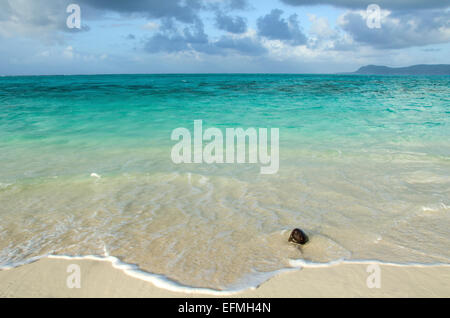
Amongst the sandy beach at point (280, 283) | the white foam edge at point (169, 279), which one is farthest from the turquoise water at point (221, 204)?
the sandy beach at point (280, 283)

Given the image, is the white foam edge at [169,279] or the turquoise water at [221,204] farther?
the turquoise water at [221,204]

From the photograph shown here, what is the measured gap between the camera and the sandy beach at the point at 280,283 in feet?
8.30

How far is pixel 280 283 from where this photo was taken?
2.65 m

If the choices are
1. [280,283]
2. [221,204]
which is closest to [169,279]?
[280,283]

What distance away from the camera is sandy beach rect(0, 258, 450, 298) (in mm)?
2531

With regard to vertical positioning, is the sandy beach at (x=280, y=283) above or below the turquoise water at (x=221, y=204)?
below

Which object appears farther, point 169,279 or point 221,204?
point 221,204

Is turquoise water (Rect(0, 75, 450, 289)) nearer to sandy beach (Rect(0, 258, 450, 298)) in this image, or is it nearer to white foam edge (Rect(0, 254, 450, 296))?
white foam edge (Rect(0, 254, 450, 296))

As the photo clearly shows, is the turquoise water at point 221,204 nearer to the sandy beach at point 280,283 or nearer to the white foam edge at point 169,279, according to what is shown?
the white foam edge at point 169,279

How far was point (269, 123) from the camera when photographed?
1195cm

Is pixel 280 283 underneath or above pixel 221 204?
underneath

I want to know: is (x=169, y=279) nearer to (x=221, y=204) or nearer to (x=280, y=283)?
(x=280, y=283)

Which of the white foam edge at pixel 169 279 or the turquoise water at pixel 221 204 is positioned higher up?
the turquoise water at pixel 221 204

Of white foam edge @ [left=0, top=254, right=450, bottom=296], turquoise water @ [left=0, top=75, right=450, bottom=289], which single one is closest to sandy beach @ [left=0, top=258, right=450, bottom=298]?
white foam edge @ [left=0, top=254, right=450, bottom=296]
